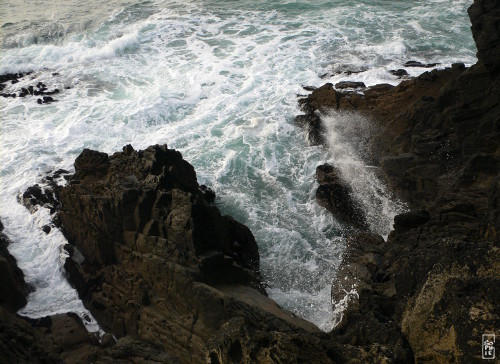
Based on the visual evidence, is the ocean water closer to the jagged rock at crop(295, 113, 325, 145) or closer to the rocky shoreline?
the jagged rock at crop(295, 113, 325, 145)

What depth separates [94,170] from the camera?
14.7 metres

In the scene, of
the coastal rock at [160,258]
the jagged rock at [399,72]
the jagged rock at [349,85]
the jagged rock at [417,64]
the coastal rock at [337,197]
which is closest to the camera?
the coastal rock at [160,258]

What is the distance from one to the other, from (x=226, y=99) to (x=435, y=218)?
12316mm

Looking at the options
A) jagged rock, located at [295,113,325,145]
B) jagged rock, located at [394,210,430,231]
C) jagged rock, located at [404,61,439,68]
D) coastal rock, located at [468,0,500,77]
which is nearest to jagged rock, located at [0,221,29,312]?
jagged rock, located at [394,210,430,231]

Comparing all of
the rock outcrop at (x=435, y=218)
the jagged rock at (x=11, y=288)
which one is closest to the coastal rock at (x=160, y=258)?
the jagged rock at (x=11, y=288)

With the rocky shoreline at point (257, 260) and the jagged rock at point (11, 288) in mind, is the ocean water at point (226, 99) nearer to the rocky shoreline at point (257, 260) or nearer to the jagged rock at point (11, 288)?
the jagged rock at point (11, 288)

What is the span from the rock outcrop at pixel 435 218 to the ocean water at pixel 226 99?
1.02 metres

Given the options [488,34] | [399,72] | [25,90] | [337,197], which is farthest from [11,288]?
[399,72]

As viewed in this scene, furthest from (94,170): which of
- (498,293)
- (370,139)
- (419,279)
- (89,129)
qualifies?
(498,293)

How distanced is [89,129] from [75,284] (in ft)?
28.9

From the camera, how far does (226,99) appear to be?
21.4m

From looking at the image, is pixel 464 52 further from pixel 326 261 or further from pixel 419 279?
pixel 419 279

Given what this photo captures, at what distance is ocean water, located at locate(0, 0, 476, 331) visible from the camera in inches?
554

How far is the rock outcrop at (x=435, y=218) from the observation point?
6.56 meters
